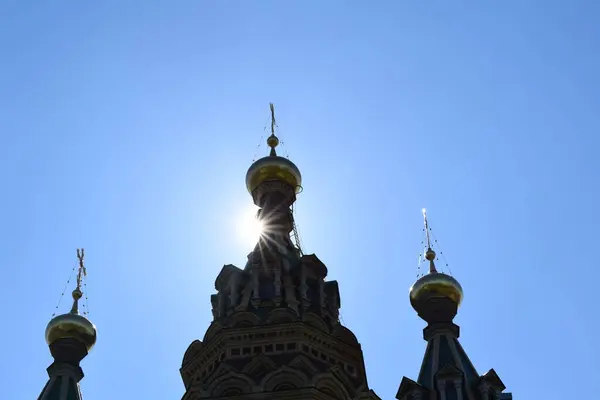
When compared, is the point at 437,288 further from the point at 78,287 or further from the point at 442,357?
the point at 78,287

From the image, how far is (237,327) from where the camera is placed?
22.7 metres

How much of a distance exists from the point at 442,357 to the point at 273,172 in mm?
6049

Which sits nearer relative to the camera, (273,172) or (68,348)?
(68,348)

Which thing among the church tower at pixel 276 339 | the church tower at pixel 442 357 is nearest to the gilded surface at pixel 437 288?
the church tower at pixel 442 357

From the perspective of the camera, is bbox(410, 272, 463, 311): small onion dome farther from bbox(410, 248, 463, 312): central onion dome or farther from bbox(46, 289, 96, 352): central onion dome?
bbox(46, 289, 96, 352): central onion dome

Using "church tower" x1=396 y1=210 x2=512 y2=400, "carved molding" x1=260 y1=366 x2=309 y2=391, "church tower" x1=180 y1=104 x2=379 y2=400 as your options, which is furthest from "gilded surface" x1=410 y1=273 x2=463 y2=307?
"carved molding" x1=260 y1=366 x2=309 y2=391

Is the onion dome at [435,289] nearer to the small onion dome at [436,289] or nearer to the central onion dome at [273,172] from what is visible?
the small onion dome at [436,289]

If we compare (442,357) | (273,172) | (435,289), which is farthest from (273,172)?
(442,357)

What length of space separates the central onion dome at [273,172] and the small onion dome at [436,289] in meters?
4.23

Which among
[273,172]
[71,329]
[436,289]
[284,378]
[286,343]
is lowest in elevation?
[284,378]

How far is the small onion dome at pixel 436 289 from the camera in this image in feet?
75.9

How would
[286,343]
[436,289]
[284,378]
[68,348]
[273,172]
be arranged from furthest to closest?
[273,172] → [68,348] → [436,289] → [286,343] → [284,378]

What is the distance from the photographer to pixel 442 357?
21.9 metres

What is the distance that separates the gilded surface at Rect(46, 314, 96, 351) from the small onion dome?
5.81m
